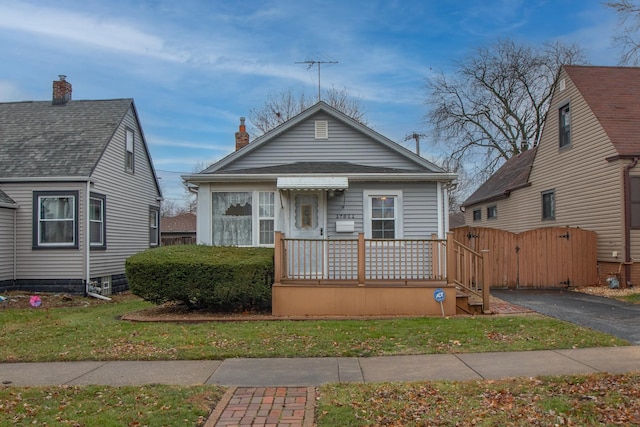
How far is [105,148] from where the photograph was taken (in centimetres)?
1490

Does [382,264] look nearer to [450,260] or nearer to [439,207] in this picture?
[450,260]

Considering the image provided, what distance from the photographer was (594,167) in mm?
14727

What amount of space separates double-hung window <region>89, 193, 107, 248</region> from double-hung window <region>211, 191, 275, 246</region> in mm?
4662

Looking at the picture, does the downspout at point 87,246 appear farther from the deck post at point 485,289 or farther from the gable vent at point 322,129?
the deck post at point 485,289

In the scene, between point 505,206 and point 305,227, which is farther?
point 505,206

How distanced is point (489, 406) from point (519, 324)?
416 centimetres

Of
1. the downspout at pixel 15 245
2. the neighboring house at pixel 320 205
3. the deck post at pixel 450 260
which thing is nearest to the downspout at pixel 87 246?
the downspout at pixel 15 245

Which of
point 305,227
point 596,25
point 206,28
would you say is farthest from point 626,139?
point 206,28

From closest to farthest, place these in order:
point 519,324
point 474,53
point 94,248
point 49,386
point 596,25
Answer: point 49,386, point 519,324, point 94,248, point 596,25, point 474,53

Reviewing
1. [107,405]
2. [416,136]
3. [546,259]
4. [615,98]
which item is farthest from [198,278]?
[416,136]

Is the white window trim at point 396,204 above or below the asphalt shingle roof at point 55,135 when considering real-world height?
below

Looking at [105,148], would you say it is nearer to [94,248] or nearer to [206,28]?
[94,248]

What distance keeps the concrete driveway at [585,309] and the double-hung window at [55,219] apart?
39.7 ft

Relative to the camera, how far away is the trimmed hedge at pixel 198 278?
9.35 metres
